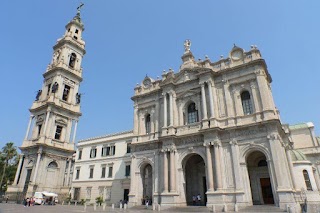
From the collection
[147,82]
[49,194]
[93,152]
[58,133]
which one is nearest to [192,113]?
[147,82]

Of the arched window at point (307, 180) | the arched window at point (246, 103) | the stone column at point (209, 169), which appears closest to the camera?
the stone column at point (209, 169)

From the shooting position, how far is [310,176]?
24.8 m

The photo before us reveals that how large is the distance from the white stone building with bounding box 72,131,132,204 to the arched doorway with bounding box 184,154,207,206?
1085cm

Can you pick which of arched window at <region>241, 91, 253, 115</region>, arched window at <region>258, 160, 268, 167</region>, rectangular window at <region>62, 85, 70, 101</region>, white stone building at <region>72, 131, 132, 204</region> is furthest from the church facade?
rectangular window at <region>62, 85, 70, 101</region>

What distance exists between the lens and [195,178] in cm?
2564

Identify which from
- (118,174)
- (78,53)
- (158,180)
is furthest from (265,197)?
(78,53)

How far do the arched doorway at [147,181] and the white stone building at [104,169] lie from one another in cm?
617

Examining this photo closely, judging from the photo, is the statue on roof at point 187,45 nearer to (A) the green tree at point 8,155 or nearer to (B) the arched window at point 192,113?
(B) the arched window at point 192,113

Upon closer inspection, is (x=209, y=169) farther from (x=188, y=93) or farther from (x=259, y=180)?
(x=188, y=93)

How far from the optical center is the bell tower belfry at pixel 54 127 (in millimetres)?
31625

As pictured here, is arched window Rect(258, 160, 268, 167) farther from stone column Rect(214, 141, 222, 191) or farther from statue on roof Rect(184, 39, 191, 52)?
statue on roof Rect(184, 39, 191, 52)

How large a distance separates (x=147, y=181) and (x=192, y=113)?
1003cm

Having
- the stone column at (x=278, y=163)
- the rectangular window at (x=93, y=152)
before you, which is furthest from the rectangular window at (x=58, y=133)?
the stone column at (x=278, y=163)

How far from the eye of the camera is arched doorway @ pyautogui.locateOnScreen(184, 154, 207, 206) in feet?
80.9
